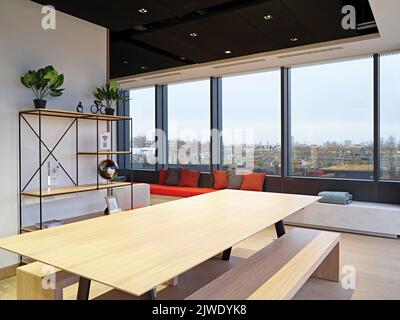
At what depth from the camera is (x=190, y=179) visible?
703 centimetres

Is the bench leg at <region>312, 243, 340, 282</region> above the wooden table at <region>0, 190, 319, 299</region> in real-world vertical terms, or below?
below

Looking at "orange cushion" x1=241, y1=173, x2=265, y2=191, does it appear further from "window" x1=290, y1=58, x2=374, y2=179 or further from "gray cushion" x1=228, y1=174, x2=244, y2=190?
"window" x1=290, y1=58, x2=374, y2=179

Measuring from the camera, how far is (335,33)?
4.32 m

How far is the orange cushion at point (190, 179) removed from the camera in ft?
Result: 22.9

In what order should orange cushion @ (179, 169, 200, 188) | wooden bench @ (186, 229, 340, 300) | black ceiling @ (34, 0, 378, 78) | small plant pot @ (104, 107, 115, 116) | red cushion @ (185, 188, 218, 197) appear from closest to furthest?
1. wooden bench @ (186, 229, 340, 300)
2. black ceiling @ (34, 0, 378, 78)
3. small plant pot @ (104, 107, 115, 116)
4. red cushion @ (185, 188, 218, 197)
5. orange cushion @ (179, 169, 200, 188)

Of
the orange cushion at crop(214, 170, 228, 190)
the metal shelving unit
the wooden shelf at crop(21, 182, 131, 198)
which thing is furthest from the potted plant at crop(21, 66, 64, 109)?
the orange cushion at crop(214, 170, 228, 190)

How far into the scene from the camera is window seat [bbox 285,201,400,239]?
464cm

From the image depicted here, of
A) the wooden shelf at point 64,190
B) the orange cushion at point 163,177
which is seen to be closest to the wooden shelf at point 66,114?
the wooden shelf at point 64,190

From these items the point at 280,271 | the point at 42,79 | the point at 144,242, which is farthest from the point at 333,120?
the point at 144,242

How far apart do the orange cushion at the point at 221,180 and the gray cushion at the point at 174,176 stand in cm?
95

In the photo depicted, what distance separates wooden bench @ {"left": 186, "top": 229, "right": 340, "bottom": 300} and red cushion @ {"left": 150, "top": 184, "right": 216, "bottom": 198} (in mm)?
3200

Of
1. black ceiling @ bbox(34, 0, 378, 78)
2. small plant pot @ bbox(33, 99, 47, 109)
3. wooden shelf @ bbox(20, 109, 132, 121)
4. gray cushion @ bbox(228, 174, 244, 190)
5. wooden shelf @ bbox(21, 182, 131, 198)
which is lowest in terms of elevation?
gray cushion @ bbox(228, 174, 244, 190)
